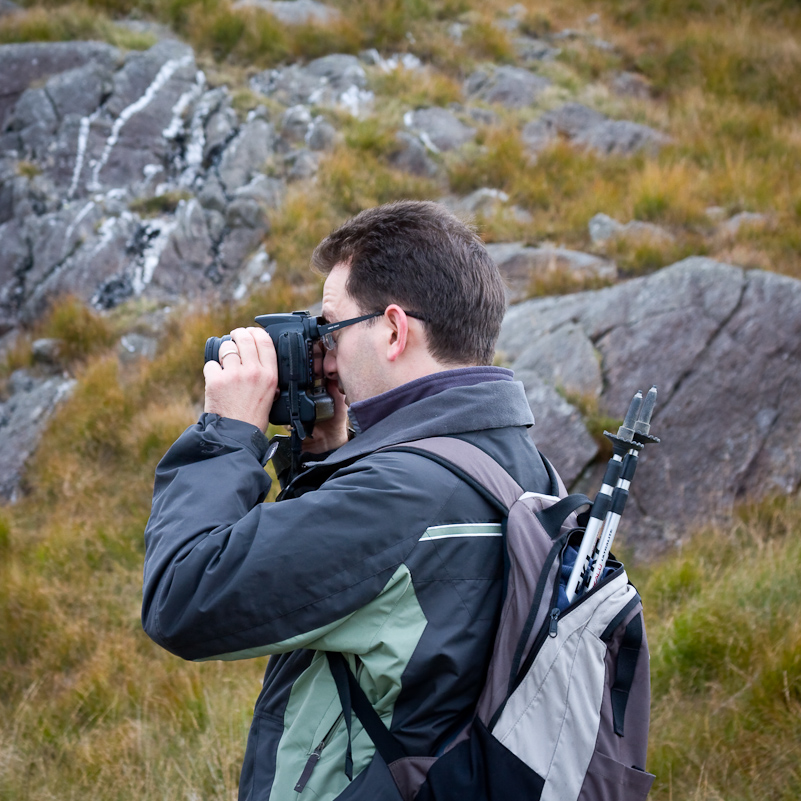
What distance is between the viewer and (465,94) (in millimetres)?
10094

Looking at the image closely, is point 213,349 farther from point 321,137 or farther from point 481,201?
point 321,137

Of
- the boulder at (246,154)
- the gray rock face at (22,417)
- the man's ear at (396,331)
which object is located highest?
the man's ear at (396,331)

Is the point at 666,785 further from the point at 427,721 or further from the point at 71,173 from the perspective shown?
the point at 71,173

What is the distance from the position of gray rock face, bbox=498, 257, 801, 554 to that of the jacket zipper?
3.40 m

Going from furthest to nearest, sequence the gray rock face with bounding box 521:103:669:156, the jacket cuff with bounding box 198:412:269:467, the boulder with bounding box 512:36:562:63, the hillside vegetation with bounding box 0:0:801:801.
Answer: the boulder with bounding box 512:36:562:63, the gray rock face with bounding box 521:103:669:156, the hillside vegetation with bounding box 0:0:801:801, the jacket cuff with bounding box 198:412:269:467

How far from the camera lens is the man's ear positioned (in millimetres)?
1517

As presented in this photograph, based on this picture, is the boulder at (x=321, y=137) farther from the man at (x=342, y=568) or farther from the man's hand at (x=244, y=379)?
the man at (x=342, y=568)

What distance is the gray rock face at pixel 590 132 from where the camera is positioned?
8789 mm

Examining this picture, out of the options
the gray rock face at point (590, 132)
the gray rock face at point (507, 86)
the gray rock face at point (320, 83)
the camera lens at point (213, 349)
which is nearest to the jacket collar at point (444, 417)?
the camera lens at point (213, 349)

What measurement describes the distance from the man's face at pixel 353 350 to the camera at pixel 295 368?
0.05 m

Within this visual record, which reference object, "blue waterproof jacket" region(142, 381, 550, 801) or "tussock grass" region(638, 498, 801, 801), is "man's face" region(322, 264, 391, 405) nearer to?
"blue waterproof jacket" region(142, 381, 550, 801)

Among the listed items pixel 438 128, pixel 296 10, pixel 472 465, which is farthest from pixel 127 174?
pixel 472 465

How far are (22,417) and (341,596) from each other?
221 inches

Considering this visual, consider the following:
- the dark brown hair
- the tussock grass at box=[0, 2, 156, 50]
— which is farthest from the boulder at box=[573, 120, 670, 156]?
the dark brown hair
